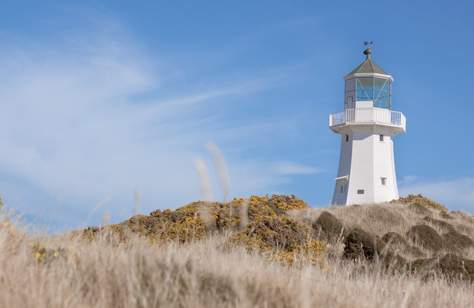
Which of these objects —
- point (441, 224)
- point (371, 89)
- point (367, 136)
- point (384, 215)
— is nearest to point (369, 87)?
point (371, 89)

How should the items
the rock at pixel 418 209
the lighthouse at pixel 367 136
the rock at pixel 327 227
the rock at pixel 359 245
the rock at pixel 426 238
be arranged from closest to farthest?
the rock at pixel 359 245 → the rock at pixel 327 227 → the rock at pixel 426 238 → the rock at pixel 418 209 → the lighthouse at pixel 367 136

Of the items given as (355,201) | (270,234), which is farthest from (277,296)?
(355,201)

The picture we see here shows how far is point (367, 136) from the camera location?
33.7 m

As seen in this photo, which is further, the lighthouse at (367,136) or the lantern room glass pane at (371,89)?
the lantern room glass pane at (371,89)

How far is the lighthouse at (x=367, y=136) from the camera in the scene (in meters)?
33.2

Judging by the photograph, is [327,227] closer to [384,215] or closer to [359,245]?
[359,245]

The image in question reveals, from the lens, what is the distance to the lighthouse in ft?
109

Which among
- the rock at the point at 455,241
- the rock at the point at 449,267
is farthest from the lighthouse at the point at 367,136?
the rock at the point at 449,267

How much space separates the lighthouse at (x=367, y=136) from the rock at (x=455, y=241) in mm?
14534

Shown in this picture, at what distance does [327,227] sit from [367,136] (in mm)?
18437

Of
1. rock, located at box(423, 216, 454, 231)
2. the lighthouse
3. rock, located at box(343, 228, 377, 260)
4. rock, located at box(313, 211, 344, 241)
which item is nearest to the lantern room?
the lighthouse

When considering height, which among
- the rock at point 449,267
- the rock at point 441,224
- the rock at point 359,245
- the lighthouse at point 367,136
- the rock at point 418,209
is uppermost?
the lighthouse at point 367,136

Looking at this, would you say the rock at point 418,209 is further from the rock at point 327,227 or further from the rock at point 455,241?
the rock at point 327,227

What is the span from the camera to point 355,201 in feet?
108
